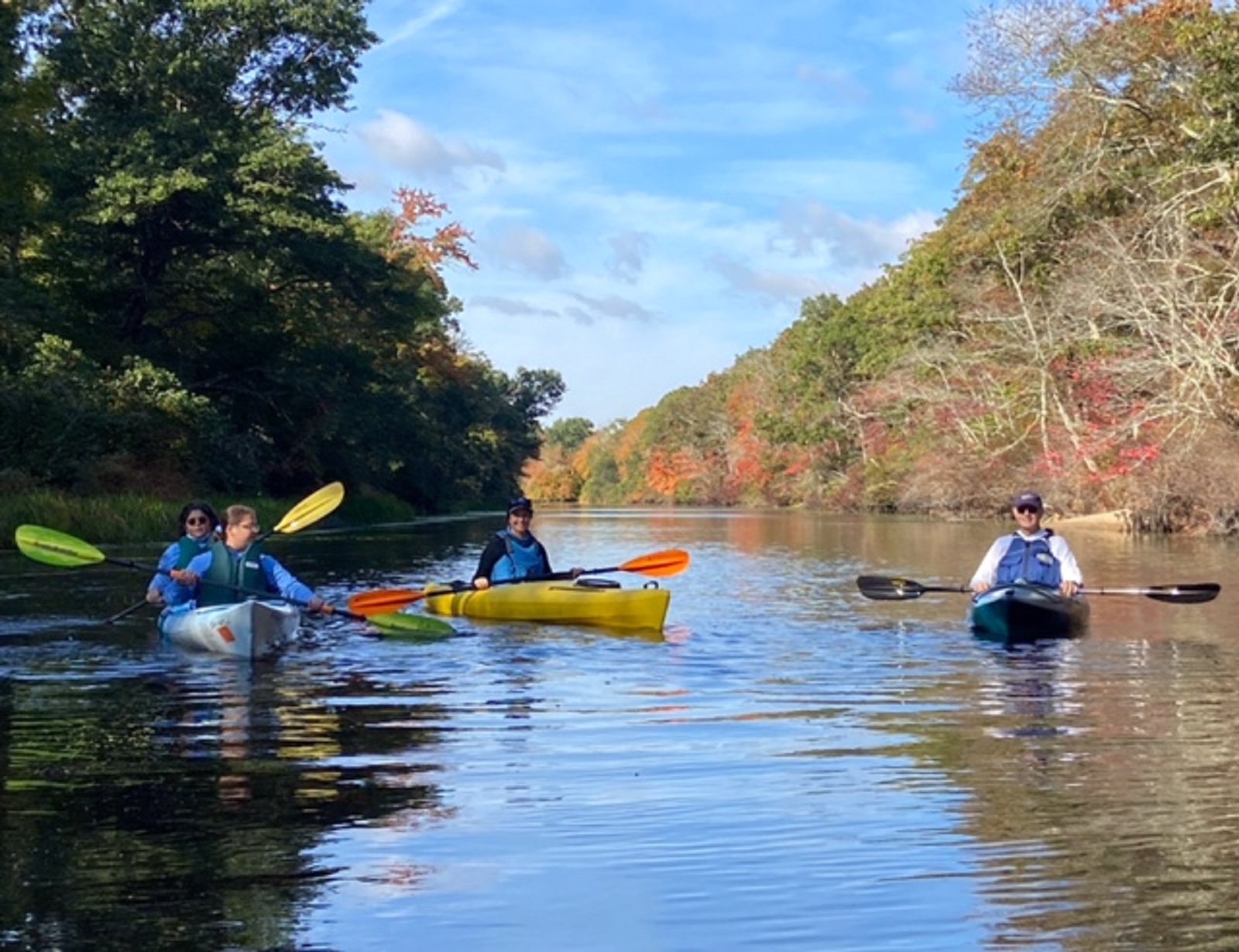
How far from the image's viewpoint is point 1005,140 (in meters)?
31.5

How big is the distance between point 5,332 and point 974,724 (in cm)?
2357

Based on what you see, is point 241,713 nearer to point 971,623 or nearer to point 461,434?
point 971,623

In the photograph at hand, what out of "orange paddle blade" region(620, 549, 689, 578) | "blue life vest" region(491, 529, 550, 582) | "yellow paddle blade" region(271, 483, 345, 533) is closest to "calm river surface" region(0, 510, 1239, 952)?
"blue life vest" region(491, 529, 550, 582)

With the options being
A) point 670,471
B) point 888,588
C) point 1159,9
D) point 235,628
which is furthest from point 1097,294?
point 670,471

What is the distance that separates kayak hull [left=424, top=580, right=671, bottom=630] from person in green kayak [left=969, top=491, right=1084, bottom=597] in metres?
2.56

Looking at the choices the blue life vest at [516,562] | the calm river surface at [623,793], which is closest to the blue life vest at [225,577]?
the calm river surface at [623,793]

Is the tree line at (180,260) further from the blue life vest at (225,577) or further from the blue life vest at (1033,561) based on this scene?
the blue life vest at (1033,561)

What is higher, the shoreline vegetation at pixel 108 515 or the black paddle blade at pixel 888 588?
the shoreline vegetation at pixel 108 515

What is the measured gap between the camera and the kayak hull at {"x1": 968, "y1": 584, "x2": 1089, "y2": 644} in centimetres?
1198

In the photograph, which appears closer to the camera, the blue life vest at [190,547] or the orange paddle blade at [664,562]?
the blue life vest at [190,547]

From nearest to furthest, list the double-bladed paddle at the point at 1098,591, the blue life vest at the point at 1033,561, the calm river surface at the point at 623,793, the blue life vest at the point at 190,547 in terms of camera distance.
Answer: the calm river surface at the point at 623,793 < the blue life vest at the point at 190,547 < the blue life vest at the point at 1033,561 < the double-bladed paddle at the point at 1098,591

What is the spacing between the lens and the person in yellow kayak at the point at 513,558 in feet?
45.5

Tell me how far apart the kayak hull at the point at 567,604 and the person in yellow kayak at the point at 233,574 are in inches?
74.5

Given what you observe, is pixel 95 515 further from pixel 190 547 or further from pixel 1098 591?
pixel 1098 591
